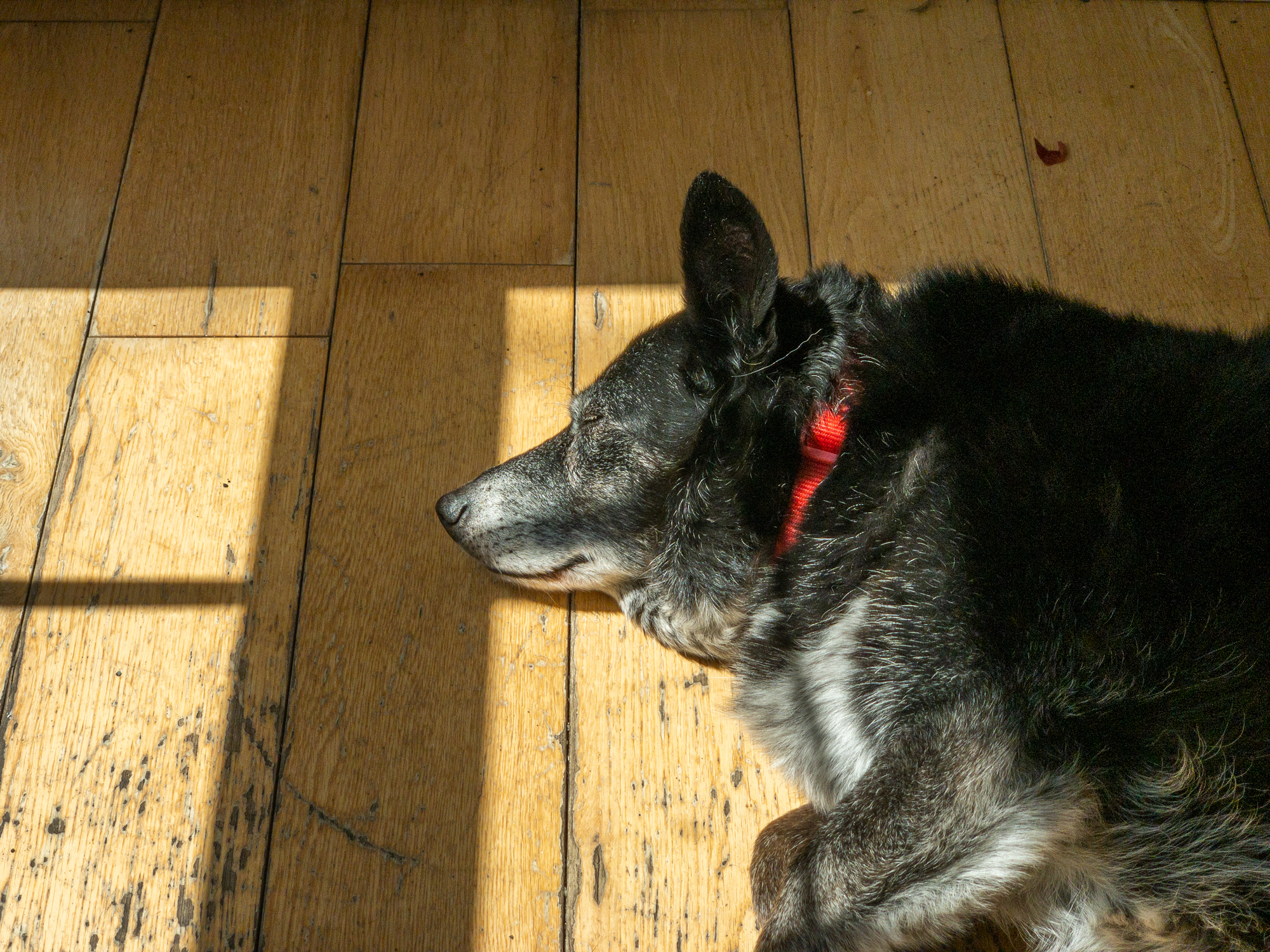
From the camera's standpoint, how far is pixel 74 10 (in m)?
2.64

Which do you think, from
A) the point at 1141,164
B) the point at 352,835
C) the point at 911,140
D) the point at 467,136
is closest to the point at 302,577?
the point at 352,835

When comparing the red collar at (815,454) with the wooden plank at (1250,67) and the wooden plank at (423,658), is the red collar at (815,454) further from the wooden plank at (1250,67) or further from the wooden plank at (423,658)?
the wooden plank at (1250,67)

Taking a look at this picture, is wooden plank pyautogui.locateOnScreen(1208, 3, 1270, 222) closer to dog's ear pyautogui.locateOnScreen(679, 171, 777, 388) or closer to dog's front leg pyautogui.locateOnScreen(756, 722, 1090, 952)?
dog's ear pyautogui.locateOnScreen(679, 171, 777, 388)

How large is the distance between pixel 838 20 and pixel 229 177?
1.65m

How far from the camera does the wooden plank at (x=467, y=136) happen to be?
2346mm

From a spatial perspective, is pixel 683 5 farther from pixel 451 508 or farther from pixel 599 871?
pixel 599 871

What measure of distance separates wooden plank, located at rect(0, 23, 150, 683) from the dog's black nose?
830mm

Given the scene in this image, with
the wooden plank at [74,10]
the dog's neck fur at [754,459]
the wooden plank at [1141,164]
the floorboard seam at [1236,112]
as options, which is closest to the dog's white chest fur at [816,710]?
the dog's neck fur at [754,459]

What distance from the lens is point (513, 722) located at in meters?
1.83

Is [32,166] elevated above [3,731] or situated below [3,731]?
above

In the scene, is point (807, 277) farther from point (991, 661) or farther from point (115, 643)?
point (115, 643)

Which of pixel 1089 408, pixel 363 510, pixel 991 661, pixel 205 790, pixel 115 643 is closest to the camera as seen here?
pixel 991 661

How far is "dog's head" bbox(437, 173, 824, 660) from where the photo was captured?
1.54m

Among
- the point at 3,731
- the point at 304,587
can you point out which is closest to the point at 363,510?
the point at 304,587
